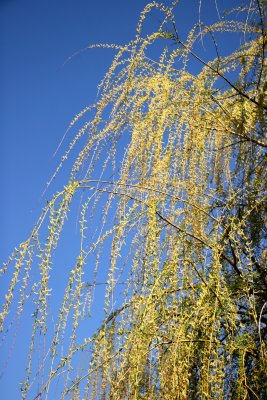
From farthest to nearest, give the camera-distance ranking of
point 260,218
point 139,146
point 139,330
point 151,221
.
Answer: point 260,218, point 139,146, point 151,221, point 139,330

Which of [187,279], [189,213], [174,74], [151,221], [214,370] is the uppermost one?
[174,74]

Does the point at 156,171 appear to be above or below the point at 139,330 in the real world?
above

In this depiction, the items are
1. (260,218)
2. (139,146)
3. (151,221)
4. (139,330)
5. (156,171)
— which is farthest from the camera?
(260,218)

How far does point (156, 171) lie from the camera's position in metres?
Result: 1.80

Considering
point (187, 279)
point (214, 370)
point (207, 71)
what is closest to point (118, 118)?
point (207, 71)

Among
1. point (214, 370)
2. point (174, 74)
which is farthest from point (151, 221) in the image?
point (174, 74)

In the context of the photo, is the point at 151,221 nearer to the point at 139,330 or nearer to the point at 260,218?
the point at 139,330

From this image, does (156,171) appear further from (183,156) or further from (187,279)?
(187,279)

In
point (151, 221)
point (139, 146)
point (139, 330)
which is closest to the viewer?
point (139, 330)

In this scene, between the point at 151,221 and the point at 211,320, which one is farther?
the point at 151,221

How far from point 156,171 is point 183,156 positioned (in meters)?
0.23

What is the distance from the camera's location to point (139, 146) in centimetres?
198

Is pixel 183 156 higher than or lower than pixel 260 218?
higher

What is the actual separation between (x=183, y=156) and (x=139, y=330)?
914 millimetres
